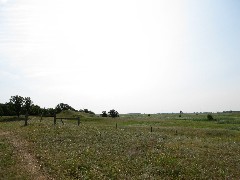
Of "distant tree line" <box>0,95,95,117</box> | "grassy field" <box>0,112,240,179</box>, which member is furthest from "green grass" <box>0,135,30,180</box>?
"distant tree line" <box>0,95,95,117</box>

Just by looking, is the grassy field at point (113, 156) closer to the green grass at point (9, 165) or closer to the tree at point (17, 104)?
the green grass at point (9, 165)

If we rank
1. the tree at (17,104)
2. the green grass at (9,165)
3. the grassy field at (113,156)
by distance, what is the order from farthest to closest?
the tree at (17,104) < the grassy field at (113,156) < the green grass at (9,165)

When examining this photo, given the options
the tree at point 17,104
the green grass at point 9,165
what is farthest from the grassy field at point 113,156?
the tree at point 17,104

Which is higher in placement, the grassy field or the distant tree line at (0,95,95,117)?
the distant tree line at (0,95,95,117)

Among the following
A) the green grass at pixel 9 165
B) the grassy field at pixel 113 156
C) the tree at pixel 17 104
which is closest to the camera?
the green grass at pixel 9 165

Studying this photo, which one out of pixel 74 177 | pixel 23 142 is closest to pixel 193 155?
pixel 74 177

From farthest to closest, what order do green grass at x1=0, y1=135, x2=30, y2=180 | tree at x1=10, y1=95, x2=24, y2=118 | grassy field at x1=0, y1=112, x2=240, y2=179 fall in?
tree at x1=10, y1=95, x2=24, y2=118, grassy field at x1=0, y1=112, x2=240, y2=179, green grass at x1=0, y1=135, x2=30, y2=180

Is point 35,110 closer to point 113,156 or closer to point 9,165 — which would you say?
point 113,156

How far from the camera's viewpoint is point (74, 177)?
2778cm

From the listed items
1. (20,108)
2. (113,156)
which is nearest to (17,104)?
(20,108)

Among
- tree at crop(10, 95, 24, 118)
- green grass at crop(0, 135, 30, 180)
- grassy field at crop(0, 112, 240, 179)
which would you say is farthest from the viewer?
tree at crop(10, 95, 24, 118)

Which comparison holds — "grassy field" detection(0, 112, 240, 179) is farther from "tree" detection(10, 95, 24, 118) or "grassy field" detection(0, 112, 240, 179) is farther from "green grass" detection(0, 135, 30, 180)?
"tree" detection(10, 95, 24, 118)

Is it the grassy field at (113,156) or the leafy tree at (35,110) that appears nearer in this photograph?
the grassy field at (113,156)

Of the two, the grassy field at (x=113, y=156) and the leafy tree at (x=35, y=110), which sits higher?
the leafy tree at (x=35, y=110)
